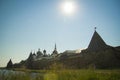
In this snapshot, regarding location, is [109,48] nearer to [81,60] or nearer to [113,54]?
[113,54]

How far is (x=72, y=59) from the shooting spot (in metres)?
37.7

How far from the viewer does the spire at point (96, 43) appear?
32094 millimetres

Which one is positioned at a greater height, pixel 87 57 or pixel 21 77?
pixel 87 57

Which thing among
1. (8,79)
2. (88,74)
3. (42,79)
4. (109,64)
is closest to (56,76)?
(42,79)

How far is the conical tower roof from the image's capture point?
32.1 metres

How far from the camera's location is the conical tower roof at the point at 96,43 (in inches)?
1263

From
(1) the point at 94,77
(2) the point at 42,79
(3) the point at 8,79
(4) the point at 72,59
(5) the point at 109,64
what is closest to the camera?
(3) the point at 8,79

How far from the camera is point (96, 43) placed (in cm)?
3294

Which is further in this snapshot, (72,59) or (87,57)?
(72,59)

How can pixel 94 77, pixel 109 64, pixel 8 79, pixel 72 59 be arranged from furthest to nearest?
pixel 72 59 < pixel 109 64 < pixel 94 77 < pixel 8 79

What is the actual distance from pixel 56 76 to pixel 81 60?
27.1 m

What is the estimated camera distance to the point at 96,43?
3294cm

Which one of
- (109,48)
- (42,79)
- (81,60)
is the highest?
(109,48)

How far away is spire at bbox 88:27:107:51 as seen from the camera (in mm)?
32094
